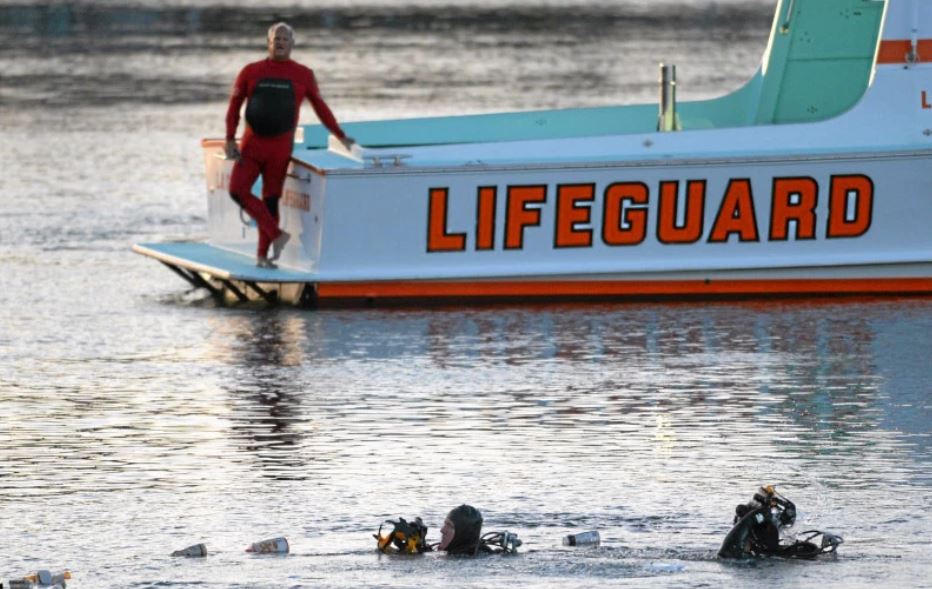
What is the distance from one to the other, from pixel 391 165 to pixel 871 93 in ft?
10.1

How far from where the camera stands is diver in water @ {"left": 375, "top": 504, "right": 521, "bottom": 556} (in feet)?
31.6

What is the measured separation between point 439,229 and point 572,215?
82 cm

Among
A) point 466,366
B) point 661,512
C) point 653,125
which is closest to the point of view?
point 661,512

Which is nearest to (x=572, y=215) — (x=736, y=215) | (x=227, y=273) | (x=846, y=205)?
(x=736, y=215)

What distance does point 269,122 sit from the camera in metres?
16.2

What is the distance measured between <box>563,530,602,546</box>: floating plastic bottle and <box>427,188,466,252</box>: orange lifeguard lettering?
6.40 meters

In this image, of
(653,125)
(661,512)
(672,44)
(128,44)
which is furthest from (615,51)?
(661,512)

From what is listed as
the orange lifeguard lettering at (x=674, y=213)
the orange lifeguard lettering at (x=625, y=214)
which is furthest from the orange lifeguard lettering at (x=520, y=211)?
the orange lifeguard lettering at (x=674, y=213)

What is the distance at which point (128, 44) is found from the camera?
50.4m

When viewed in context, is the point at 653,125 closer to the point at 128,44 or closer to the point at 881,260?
the point at 881,260

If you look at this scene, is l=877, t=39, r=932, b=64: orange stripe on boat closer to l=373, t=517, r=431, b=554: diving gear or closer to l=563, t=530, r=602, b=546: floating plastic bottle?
l=563, t=530, r=602, b=546: floating plastic bottle

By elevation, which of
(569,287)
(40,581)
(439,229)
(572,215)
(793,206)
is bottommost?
(40,581)

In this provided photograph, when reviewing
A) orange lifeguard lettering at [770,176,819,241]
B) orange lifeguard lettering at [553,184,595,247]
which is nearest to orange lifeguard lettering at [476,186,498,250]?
orange lifeguard lettering at [553,184,595,247]

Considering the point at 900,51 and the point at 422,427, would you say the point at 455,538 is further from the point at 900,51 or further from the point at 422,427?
the point at 900,51
